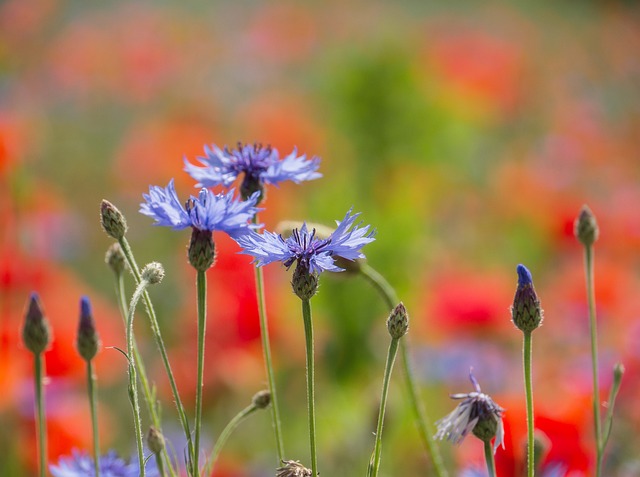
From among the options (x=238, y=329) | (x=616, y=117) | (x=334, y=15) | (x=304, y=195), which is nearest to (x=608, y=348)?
(x=238, y=329)

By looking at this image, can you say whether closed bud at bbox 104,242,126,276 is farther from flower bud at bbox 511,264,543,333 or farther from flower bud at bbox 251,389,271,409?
flower bud at bbox 511,264,543,333

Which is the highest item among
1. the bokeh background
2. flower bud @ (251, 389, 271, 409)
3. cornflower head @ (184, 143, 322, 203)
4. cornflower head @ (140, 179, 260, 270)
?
the bokeh background

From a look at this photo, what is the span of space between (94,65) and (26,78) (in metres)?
0.18

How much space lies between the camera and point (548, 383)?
106 cm

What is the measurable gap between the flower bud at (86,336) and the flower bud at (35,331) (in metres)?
0.02

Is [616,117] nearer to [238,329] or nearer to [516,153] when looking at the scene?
[516,153]

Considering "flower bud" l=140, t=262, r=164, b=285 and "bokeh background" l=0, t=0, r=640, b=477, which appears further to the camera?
"bokeh background" l=0, t=0, r=640, b=477

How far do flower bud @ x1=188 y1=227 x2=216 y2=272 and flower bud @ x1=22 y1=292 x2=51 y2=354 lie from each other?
4.2 inches

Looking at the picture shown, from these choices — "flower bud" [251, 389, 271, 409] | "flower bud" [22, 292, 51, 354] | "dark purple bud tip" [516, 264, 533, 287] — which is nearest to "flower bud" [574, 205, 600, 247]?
"dark purple bud tip" [516, 264, 533, 287]

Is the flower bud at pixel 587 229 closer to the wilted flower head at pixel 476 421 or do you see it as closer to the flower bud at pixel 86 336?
the wilted flower head at pixel 476 421

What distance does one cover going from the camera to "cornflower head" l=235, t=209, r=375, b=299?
443 millimetres

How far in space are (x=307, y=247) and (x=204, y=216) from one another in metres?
0.06

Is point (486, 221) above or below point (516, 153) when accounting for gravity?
below

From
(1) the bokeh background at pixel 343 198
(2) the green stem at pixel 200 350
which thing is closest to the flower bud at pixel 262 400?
(2) the green stem at pixel 200 350
